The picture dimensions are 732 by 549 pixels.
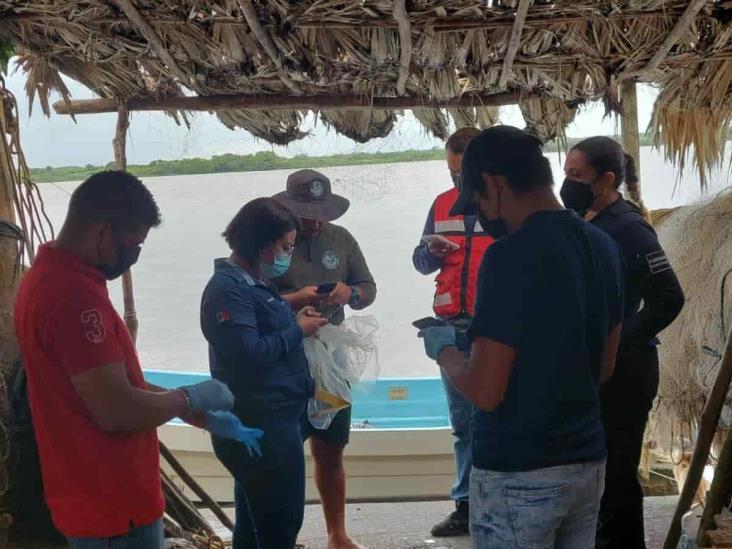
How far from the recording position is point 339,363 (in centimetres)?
312

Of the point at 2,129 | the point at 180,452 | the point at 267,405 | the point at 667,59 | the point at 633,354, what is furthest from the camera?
the point at 180,452

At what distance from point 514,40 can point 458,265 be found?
3.34ft

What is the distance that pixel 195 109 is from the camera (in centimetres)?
422

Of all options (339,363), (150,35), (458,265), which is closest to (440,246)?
(458,265)

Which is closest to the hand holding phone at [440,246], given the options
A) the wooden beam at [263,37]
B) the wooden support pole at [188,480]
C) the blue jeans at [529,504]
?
the wooden beam at [263,37]

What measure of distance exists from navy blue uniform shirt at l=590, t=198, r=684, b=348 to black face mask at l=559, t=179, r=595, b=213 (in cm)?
9

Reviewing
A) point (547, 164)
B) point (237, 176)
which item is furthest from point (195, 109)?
point (547, 164)

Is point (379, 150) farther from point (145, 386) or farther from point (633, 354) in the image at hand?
point (145, 386)

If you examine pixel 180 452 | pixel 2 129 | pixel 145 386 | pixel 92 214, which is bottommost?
pixel 180 452

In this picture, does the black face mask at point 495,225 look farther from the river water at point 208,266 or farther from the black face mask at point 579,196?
the river water at point 208,266

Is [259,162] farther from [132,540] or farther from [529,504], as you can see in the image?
[529,504]

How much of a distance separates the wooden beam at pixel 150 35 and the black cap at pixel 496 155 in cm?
176

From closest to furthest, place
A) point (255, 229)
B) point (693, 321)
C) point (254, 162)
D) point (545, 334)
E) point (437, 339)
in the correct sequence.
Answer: point (545, 334) < point (437, 339) < point (255, 229) < point (693, 321) < point (254, 162)

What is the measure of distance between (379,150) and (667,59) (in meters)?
1.62
